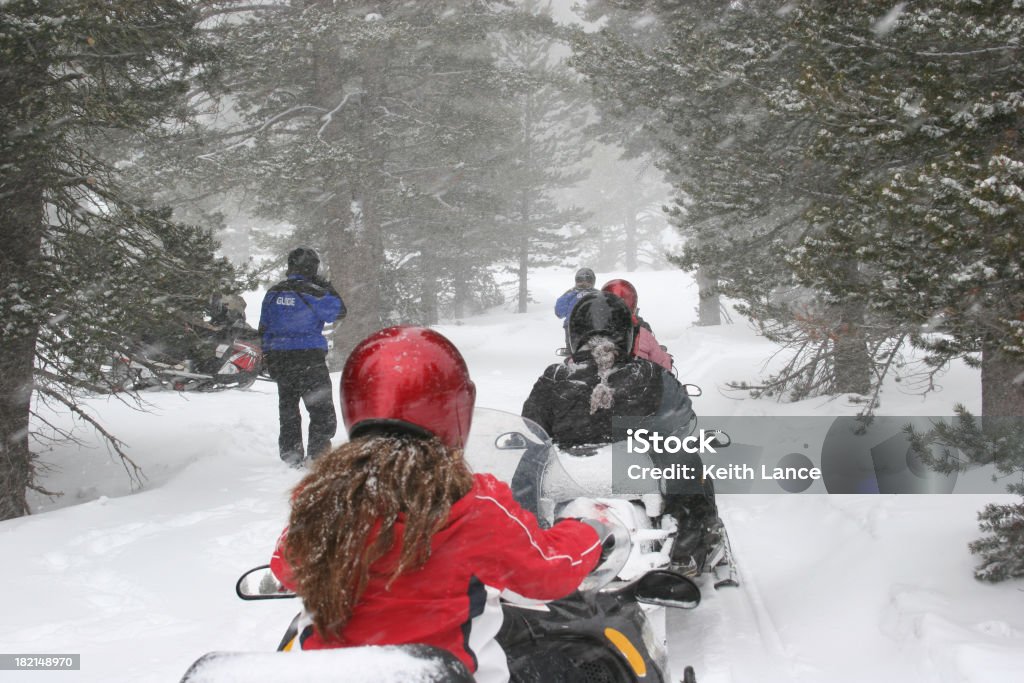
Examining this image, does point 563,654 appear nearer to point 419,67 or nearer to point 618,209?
point 419,67

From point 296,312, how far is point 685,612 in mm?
4577

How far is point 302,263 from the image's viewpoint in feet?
23.1

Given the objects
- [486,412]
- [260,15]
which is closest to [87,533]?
[486,412]

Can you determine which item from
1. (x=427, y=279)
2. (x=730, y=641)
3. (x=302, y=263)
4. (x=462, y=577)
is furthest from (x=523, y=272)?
(x=462, y=577)

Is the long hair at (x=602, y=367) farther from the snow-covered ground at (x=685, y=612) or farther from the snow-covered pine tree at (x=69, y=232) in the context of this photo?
the snow-covered pine tree at (x=69, y=232)

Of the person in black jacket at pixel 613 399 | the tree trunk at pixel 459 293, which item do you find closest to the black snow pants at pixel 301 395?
the person in black jacket at pixel 613 399

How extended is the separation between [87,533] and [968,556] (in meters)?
5.88

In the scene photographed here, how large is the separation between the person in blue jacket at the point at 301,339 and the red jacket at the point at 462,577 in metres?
5.35

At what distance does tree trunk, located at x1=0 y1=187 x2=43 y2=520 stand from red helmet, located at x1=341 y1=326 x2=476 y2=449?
4.90 metres

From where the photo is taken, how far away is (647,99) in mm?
9117

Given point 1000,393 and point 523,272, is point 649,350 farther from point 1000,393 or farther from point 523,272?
point 523,272

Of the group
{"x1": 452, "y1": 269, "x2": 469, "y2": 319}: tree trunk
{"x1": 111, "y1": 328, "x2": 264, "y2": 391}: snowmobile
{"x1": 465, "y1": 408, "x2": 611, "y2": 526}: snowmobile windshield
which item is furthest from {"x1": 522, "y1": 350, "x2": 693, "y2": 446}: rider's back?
{"x1": 452, "y1": 269, "x2": 469, "y2": 319}: tree trunk

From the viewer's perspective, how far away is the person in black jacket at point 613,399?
4.00 meters

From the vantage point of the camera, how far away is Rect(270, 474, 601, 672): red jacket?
1704 millimetres
